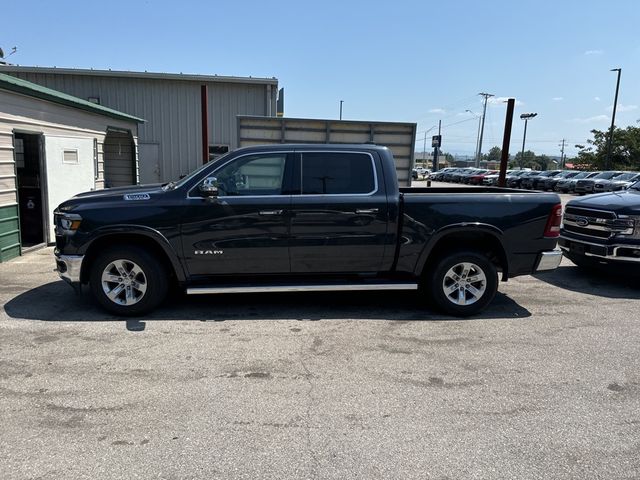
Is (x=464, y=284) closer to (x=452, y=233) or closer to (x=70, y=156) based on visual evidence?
(x=452, y=233)

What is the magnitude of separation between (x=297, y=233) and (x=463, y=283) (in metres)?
2.08

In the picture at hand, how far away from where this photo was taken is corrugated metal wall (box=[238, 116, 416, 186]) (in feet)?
37.1

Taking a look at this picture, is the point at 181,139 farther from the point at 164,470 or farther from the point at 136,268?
the point at 164,470

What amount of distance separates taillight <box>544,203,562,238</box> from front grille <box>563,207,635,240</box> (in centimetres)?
195

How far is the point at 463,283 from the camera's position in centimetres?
585

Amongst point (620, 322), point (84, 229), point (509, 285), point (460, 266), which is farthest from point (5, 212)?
point (620, 322)

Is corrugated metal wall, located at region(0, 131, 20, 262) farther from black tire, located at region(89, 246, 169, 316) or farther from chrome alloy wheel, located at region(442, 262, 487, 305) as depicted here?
chrome alloy wheel, located at region(442, 262, 487, 305)

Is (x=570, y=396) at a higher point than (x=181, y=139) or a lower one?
lower

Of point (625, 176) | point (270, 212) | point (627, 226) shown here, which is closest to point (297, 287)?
point (270, 212)

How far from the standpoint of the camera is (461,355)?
15.4 feet

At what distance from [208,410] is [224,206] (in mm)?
2508

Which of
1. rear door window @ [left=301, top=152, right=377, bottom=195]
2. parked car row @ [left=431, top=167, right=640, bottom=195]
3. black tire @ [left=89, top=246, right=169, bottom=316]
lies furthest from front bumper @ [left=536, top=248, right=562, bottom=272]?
parked car row @ [left=431, top=167, right=640, bottom=195]

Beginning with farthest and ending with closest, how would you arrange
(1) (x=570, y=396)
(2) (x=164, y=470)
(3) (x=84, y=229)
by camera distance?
1. (3) (x=84, y=229)
2. (1) (x=570, y=396)
3. (2) (x=164, y=470)

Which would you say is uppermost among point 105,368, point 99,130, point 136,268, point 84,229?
point 99,130
